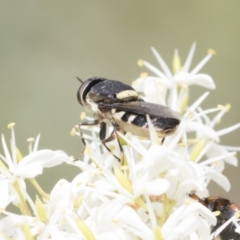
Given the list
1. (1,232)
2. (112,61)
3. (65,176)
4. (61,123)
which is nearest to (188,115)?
(1,232)

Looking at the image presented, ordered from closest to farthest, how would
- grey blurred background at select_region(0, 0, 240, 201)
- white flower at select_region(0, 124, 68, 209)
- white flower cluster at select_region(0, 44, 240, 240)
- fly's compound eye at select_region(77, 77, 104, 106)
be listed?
white flower cluster at select_region(0, 44, 240, 240)
white flower at select_region(0, 124, 68, 209)
fly's compound eye at select_region(77, 77, 104, 106)
grey blurred background at select_region(0, 0, 240, 201)

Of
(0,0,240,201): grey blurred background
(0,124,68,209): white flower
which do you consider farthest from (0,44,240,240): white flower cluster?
(0,0,240,201): grey blurred background

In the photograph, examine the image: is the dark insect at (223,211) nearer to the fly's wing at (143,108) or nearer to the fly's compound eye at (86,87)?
the fly's wing at (143,108)

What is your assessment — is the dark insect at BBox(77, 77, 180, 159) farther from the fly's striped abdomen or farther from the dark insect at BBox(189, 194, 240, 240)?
the dark insect at BBox(189, 194, 240, 240)

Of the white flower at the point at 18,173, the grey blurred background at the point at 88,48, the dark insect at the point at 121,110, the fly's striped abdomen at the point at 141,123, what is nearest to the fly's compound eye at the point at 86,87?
the dark insect at the point at 121,110

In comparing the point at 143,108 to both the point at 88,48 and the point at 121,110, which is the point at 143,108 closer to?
the point at 121,110

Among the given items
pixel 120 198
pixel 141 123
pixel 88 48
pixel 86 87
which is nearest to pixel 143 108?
pixel 141 123
